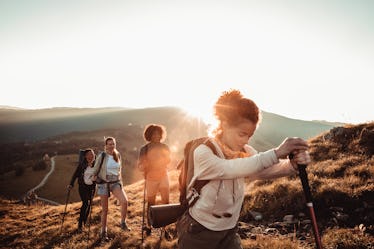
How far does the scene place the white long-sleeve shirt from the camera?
2565 millimetres

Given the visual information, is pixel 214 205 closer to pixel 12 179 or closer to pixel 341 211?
pixel 341 211

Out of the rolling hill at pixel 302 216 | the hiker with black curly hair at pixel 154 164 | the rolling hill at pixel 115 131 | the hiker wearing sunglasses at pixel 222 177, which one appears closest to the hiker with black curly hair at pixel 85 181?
the rolling hill at pixel 302 216

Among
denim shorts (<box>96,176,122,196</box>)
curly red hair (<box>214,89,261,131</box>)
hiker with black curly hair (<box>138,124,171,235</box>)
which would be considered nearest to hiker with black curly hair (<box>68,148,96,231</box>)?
denim shorts (<box>96,176,122,196</box>)

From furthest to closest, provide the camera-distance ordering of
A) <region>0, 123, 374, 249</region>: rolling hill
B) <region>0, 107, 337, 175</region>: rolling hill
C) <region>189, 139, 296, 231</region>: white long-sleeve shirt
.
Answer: <region>0, 107, 337, 175</region>: rolling hill
<region>0, 123, 374, 249</region>: rolling hill
<region>189, 139, 296, 231</region>: white long-sleeve shirt

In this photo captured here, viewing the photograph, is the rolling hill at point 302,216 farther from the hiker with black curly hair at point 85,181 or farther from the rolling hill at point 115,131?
the rolling hill at point 115,131

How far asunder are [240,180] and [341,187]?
22.6 ft

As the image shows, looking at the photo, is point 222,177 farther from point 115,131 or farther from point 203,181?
point 115,131

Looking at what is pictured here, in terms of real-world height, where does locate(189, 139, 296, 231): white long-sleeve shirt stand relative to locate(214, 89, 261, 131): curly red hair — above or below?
below

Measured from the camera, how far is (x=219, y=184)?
2.76 metres

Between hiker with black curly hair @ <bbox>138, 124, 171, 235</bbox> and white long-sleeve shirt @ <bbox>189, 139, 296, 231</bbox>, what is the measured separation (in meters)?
5.38

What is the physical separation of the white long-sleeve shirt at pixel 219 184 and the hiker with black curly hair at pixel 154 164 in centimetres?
538

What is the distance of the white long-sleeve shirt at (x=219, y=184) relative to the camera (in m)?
2.56

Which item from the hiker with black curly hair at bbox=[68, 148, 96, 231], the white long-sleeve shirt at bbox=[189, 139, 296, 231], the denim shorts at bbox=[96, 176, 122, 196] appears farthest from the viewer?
the hiker with black curly hair at bbox=[68, 148, 96, 231]

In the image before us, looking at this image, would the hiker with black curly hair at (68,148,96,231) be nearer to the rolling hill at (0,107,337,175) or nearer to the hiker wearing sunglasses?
the hiker wearing sunglasses
